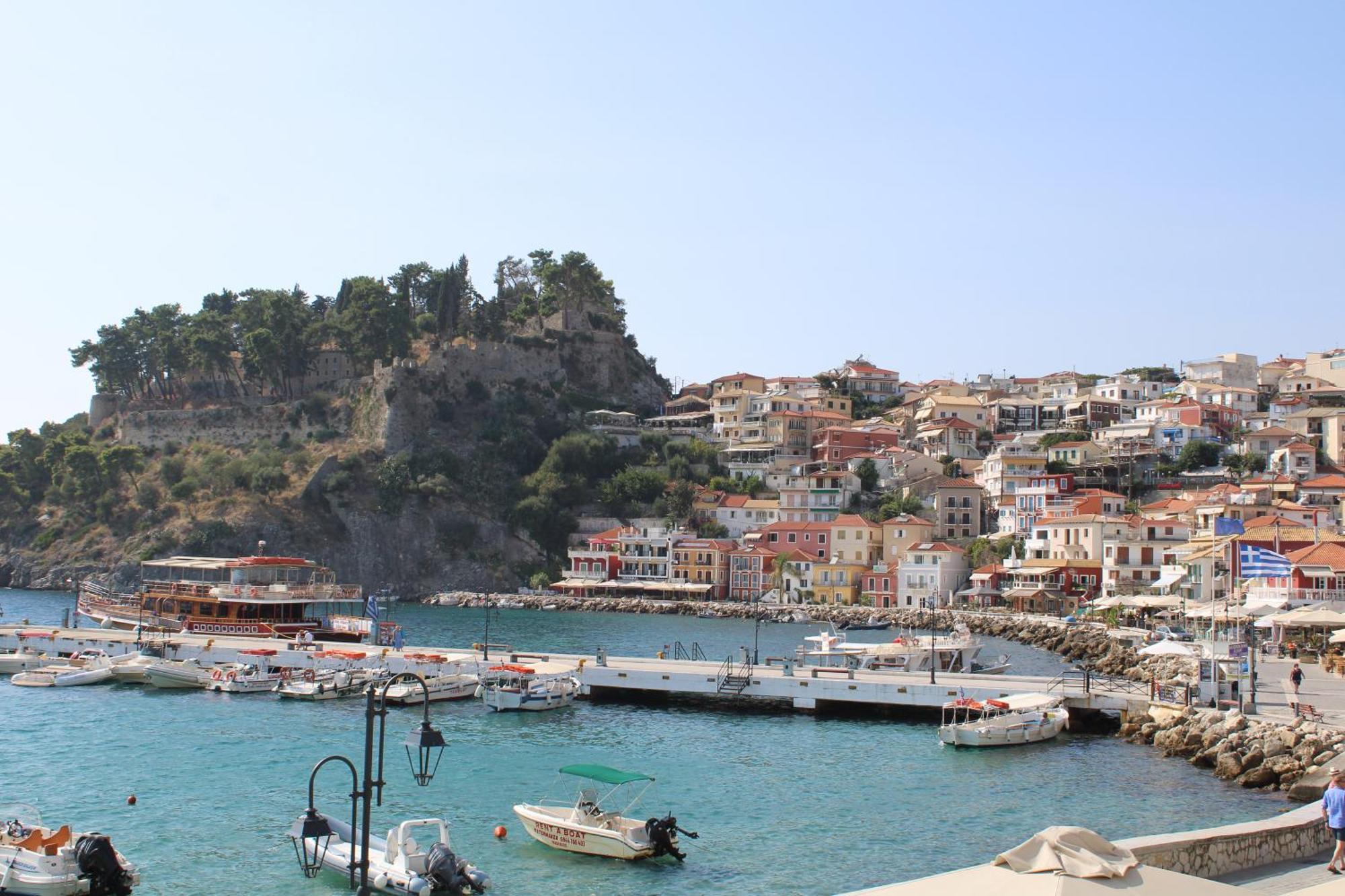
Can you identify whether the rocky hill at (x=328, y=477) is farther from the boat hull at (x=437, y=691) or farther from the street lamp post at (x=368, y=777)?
the street lamp post at (x=368, y=777)

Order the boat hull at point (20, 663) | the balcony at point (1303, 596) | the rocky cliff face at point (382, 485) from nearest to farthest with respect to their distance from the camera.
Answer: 1. the boat hull at point (20, 663)
2. the balcony at point (1303, 596)
3. the rocky cliff face at point (382, 485)

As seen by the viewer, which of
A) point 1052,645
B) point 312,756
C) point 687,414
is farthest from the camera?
point 687,414

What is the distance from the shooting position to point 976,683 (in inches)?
1430

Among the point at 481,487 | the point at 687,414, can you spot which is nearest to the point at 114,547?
the point at 481,487

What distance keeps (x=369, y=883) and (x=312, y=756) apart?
11.5 meters

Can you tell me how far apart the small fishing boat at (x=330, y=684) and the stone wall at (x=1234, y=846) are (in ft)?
91.0

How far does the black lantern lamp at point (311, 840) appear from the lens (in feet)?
47.8

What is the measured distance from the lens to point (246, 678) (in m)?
40.9

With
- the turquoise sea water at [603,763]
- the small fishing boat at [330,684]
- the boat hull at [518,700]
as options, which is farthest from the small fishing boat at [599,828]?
the small fishing boat at [330,684]

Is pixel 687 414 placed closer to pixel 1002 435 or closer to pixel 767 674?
pixel 1002 435

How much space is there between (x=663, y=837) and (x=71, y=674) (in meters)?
29.7

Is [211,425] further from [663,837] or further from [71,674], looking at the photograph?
[663,837]

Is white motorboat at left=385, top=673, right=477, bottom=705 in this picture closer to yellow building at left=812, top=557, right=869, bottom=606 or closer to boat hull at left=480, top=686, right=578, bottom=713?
boat hull at left=480, top=686, right=578, bottom=713

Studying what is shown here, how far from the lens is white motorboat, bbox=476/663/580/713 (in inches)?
1443
